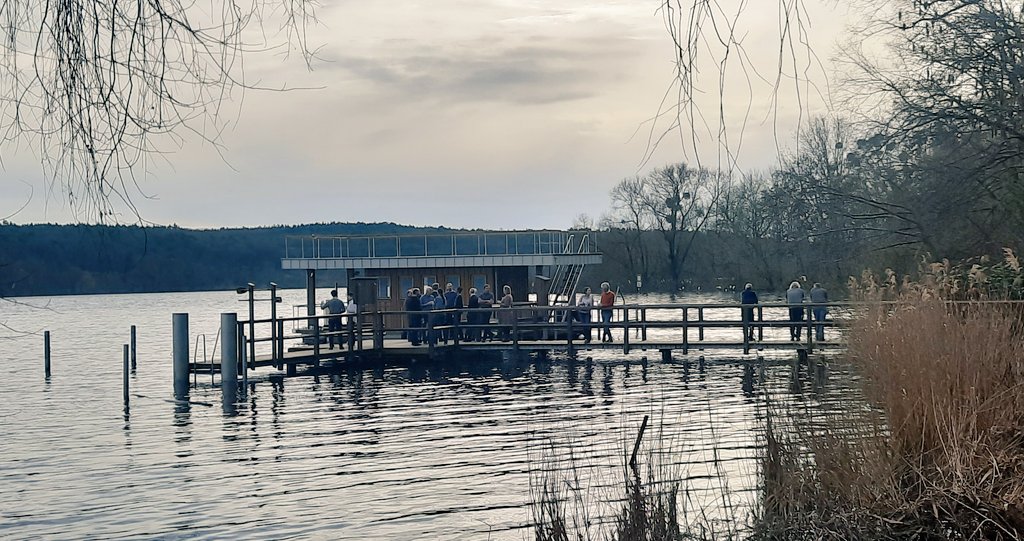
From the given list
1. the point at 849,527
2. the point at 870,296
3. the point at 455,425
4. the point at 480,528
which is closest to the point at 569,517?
the point at 480,528

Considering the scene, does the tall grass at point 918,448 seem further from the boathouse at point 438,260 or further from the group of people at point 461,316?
the boathouse at point 438,260

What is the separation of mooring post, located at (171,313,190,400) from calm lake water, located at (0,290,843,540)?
1.29 ft

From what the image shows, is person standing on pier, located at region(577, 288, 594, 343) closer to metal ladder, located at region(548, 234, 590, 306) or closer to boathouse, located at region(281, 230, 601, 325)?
boathouse, located at region(281, 230, 601, 325)

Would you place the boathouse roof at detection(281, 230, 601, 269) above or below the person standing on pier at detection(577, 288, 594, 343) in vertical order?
above

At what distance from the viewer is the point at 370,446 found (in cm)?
1647

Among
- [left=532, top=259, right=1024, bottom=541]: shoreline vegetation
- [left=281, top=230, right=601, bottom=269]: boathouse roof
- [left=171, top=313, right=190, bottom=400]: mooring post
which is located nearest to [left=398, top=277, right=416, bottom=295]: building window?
[left=281, top=230, right=601, bottom=269]: boathouse roof

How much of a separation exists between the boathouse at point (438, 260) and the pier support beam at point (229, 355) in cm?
809

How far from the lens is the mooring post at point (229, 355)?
24.6m

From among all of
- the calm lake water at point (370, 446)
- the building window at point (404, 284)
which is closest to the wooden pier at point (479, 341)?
the calm lake water at point (370, 446)

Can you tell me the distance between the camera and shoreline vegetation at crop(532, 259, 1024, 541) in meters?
7.80

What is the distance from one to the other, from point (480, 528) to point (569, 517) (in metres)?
1.49

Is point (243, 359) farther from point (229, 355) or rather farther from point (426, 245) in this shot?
point (426, 245)

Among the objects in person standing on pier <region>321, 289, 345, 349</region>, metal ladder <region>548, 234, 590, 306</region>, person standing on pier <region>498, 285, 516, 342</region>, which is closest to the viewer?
person standing on pier <region>321, 289, 345, 349</region>

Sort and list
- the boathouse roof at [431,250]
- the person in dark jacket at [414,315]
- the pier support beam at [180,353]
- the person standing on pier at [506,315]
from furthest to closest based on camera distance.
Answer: the boathouse roof at [431,250] < the person standing on pier at [506,315] < the person in dark jacket at [414,315] < the pier support beam at [180,353]
